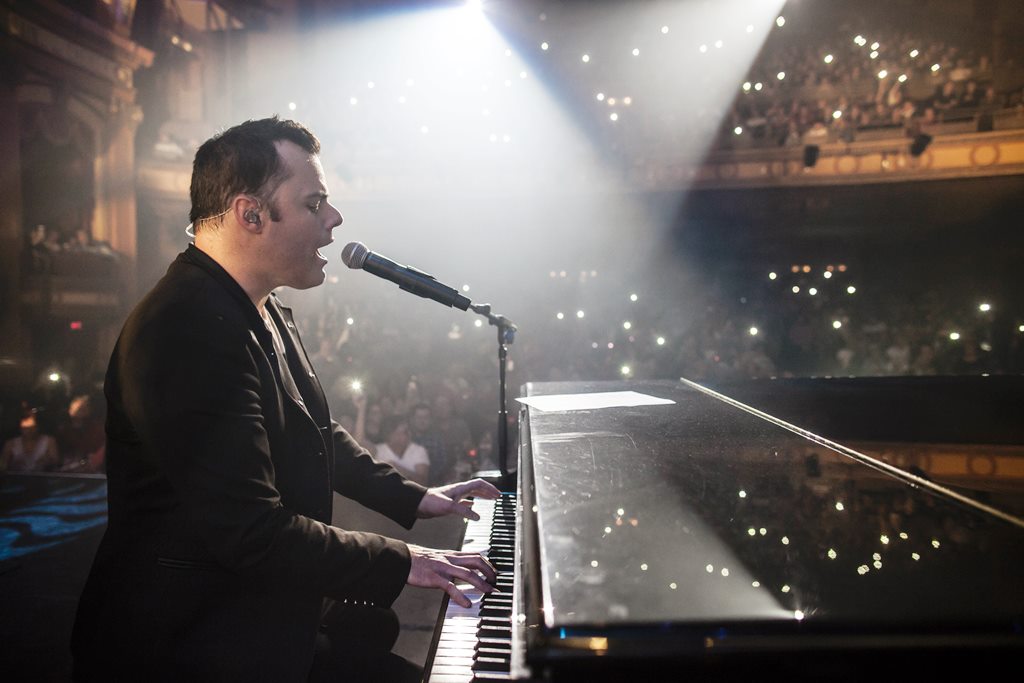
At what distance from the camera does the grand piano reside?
581mm

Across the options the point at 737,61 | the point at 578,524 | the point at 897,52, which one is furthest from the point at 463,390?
the point at 897,52

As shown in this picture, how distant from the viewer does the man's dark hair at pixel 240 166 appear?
4.28 feet

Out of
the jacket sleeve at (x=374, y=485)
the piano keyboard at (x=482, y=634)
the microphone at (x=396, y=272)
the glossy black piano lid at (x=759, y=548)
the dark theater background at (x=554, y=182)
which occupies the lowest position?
the piano keyboard at (x=482, y=634)

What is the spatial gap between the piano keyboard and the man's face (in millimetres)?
773

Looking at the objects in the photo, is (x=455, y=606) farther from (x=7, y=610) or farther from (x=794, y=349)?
(x=794, y=349)

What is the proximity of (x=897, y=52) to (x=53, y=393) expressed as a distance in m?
11.0

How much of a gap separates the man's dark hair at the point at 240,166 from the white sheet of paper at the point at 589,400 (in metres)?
1.01

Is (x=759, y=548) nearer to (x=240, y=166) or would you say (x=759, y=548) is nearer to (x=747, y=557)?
(x=747, y=557)

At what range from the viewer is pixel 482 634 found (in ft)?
3.41

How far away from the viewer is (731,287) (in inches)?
305

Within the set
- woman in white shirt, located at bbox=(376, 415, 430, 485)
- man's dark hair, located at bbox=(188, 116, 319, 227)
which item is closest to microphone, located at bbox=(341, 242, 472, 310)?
man's dark hair, located at bbox=(188, 116, 319, 227)

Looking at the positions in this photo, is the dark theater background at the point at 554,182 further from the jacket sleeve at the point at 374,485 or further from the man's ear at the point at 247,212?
the man's ear at the point at 247,212

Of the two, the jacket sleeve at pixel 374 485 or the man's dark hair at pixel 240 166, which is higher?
the man's dark hair at pixel 240 166

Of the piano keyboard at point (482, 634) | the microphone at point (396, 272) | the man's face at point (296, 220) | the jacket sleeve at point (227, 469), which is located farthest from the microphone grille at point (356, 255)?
the piano keyboard at point (482, 634)
